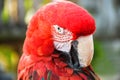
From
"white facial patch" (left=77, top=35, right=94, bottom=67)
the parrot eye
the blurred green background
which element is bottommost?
the blurred green background

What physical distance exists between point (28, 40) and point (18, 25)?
541cm

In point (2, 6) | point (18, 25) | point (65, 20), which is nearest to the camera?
point (65, 20)

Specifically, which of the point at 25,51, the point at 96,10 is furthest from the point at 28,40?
the point at 96,10

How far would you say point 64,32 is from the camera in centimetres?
277

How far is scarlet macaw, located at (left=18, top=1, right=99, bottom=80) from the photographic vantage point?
108 inches

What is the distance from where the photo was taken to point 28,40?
2.87m

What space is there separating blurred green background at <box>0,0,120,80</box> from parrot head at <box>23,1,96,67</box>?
16.4 ft

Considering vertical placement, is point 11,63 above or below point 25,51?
below

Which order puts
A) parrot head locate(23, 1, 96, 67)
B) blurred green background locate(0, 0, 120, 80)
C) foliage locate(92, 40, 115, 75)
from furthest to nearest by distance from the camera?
1. blurred green background locate(0, 0, 120, 80)
2. foliage locate(92, 40, 115, 75)
3. parrot head locate(23, 1, 96, 67)

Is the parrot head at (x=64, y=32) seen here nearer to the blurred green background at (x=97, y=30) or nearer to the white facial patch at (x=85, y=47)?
the white facial patch at (x=85, y=47)

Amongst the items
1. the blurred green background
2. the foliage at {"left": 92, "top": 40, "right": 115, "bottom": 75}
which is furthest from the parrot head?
the blurred green background

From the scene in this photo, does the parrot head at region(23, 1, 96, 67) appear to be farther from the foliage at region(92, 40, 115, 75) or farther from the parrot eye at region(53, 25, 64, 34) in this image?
the foliage at region(92, 40, 115, 75)

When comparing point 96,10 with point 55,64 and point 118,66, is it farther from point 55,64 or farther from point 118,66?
point 55,64

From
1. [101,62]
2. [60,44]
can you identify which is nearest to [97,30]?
[101,62]
